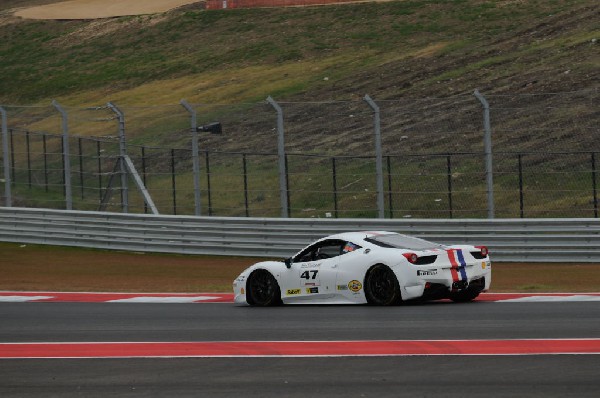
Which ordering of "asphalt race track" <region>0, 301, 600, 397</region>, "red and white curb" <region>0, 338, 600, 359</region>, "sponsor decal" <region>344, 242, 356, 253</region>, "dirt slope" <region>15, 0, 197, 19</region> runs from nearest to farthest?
1. "asphalt race track" <region>0, 301, 600, 397</region>
2. "red and white curb" <region>0, 338, 600, 359</region>
3. "sponsor decal" <region>344, 242, 356, 253</region>
4. "dirt slope" <region>15, 0, 197, 19</region>

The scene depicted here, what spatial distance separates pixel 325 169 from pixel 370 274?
38.2 feet

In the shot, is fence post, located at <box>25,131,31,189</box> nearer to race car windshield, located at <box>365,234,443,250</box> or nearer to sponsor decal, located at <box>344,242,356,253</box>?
sponsor decal, located at <box>344,242,356,253</box>

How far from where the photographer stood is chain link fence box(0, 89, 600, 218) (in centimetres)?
2750

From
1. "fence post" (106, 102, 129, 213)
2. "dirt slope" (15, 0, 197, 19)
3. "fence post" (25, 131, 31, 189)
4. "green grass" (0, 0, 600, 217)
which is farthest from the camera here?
"dirt slope" (15, 0, 197, 19)

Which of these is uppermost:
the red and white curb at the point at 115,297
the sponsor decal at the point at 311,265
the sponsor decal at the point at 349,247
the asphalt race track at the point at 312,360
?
the sponsor decal at the point at 349,247

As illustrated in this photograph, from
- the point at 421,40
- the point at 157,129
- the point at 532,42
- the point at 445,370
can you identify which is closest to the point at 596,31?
the point at 532,42

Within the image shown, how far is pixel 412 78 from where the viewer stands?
152ft

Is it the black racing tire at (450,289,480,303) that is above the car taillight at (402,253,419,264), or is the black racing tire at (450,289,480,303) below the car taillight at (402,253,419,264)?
below

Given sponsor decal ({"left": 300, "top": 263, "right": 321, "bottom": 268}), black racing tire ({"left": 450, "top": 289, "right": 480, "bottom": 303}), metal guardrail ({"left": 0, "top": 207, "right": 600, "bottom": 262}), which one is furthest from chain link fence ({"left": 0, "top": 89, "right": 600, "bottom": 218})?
black racing tire ({"left": 450, "top": 289, "right": 480, "bottom": 303})

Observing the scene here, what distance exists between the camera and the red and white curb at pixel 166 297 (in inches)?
700

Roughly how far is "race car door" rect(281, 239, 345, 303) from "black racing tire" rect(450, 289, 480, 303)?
1.53 metres

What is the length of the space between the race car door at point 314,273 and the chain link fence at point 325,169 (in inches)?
282

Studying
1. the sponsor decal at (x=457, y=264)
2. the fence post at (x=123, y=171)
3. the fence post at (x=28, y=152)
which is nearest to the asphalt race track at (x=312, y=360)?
the sponsor decal at (x=457, y=264)

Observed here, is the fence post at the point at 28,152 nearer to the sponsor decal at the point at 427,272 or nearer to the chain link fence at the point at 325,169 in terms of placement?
the chain link fence at the point at 325,169
